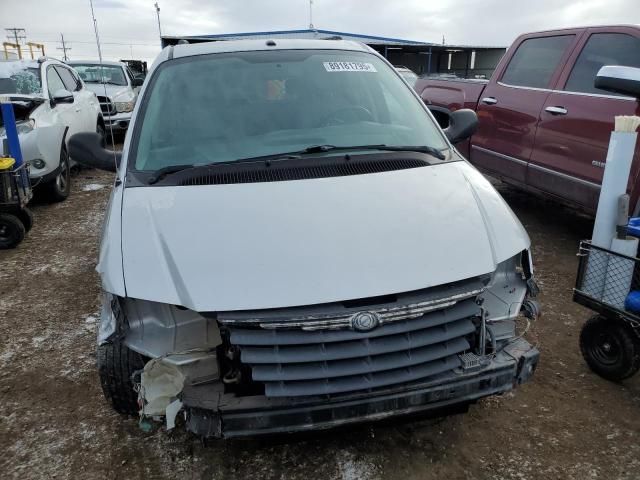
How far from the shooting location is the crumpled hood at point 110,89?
11.3m

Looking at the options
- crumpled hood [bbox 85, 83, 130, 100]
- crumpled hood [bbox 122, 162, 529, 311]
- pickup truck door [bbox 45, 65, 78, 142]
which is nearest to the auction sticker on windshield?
crumpled hood [bbox 122, 162, 529, 311]

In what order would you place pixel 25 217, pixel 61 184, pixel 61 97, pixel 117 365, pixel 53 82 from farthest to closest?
1. pixel 53 82
2. pixel 61 184
3. pixel 61 97
4. pixel 25 217
5. pixel 117 365

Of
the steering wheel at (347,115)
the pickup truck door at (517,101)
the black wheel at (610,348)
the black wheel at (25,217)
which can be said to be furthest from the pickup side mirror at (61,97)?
the black wheel at (610,348)

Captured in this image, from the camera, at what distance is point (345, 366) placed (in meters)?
2.05

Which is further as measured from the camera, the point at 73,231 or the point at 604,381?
the point at 73,231

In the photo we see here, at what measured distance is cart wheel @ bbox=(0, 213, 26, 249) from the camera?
5297mm

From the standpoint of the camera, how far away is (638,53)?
14.5ft

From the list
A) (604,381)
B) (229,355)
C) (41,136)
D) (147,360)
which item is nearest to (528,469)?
(604,381)

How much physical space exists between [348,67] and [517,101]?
2.64 m

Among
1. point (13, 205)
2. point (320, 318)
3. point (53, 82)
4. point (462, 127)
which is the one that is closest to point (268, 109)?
point (462, 127)

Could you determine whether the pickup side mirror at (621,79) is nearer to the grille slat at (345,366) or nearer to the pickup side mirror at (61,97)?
the grille slat at (345,366)

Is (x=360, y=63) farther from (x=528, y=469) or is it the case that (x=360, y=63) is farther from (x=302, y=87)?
(x=528, y=469)

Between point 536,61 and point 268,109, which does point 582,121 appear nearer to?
point 536,61

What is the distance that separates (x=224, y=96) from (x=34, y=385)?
6.66 ft
